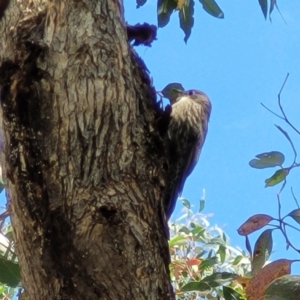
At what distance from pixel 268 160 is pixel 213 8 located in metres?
0.86

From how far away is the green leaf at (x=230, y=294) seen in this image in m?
2.33

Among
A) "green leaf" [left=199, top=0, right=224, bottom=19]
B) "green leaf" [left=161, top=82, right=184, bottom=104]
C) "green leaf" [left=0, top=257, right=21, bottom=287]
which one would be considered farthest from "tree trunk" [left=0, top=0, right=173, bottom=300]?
"green leaf" [left=199, top=0, right=224, bottom=19]

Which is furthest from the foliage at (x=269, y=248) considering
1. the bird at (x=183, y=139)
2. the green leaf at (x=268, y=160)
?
the bird at (x=183, y=139)

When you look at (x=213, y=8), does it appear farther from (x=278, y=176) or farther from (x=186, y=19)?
(x=278, y=176)

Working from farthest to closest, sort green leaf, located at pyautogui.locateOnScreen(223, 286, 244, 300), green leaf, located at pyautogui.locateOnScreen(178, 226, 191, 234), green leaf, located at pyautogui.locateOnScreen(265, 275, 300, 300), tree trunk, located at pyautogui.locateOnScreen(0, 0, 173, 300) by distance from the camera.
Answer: green leaf, located at pyautogui.locateOnScreen(178, 226, 191, 234), green leaf, located at pyautogui.locateOnScreen(223, 286, 244, 300), green leaf, located at pyautogui.locateOnScreen(265, 275, 300, 300), tree trunk, located at pyautogui.locateOnScreen(0, 0, 173, 300)

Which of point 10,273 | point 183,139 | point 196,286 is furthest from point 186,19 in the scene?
point 10,273

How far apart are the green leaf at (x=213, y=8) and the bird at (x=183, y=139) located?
358 millimetres

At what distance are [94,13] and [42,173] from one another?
0.56m

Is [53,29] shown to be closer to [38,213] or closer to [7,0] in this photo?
[7,0]

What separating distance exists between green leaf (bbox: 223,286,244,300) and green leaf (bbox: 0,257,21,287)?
64cm

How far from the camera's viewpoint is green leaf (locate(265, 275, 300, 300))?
183 cm

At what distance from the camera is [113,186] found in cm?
177

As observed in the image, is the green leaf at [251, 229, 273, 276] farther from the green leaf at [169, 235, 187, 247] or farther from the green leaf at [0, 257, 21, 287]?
the green leaf at [169, 235, 187, 247]

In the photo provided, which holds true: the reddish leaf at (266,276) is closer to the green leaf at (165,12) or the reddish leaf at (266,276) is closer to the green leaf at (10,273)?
the green leaf at (10,273)
